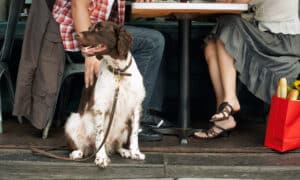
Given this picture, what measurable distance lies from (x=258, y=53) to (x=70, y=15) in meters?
1.46

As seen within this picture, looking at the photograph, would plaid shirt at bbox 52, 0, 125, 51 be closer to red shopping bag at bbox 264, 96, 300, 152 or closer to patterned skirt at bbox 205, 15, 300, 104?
patterned skirt at bbox 205, 15, 300, 104

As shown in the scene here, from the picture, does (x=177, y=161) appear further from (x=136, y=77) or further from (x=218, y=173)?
(x=136, y=77)

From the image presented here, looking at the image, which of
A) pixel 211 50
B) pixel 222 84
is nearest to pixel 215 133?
pixel 222 84

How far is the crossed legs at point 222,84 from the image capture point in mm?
4422

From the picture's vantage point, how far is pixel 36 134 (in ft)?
15.3

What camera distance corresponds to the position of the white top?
4.55m

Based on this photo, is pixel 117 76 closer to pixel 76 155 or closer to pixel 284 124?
pixel 76 155

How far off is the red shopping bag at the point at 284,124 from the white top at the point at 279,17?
69 centimetres

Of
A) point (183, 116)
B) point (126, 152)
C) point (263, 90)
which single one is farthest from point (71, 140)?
point (263, 90)

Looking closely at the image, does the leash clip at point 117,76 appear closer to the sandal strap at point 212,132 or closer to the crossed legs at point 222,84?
the crossed legs at point 222,84

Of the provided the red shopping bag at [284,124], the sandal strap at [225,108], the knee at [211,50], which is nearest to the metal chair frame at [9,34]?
the knee at [211,50]

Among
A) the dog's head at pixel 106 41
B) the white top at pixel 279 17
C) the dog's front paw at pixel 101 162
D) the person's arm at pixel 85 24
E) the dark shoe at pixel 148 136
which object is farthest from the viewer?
the white top at pixel 279 17

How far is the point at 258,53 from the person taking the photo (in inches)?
177

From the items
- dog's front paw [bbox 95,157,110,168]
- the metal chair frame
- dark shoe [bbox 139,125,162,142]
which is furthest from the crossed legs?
the metal chair frame
